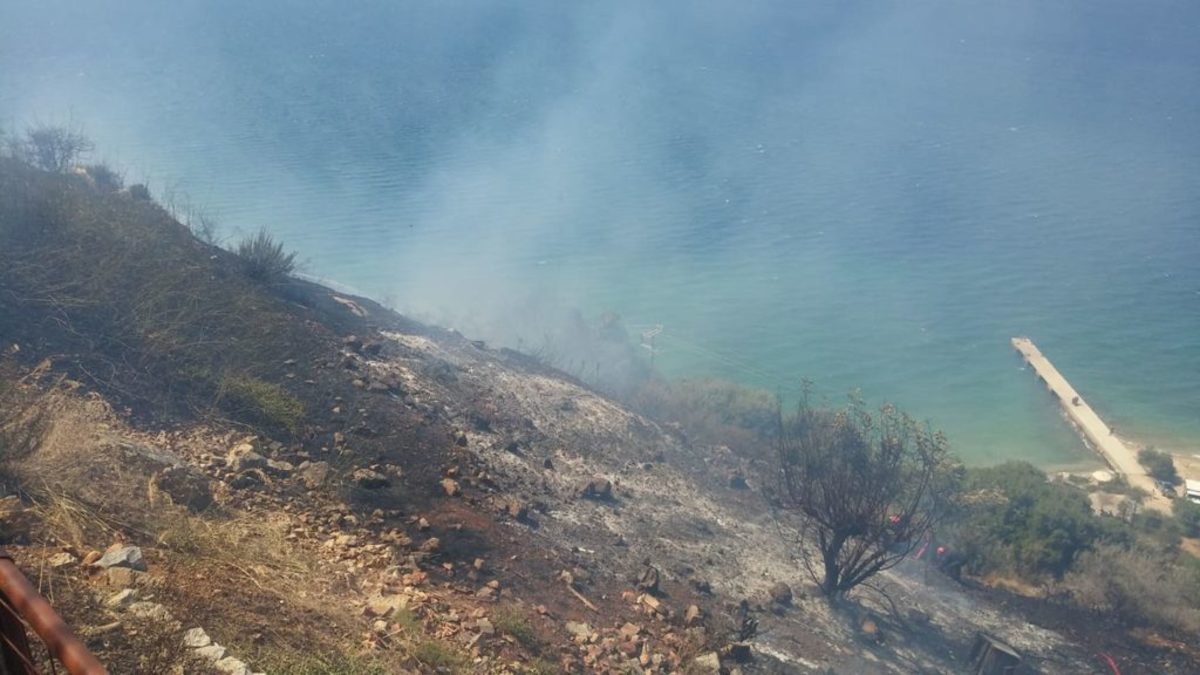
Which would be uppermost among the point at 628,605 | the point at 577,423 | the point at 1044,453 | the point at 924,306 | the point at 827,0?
the point at 827,0

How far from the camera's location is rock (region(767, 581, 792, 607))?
11383 mm

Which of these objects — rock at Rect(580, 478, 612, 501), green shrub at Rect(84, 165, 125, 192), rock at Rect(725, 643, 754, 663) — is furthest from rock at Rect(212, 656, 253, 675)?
green shrub at Rect(84, 165, 125, 192)

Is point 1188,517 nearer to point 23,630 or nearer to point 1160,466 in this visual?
point 1160,466

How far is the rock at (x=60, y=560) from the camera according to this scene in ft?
17.6

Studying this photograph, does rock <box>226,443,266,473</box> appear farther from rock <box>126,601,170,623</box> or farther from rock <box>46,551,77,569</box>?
rock <box>126,601,170,623</box>

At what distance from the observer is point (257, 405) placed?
9.84 m

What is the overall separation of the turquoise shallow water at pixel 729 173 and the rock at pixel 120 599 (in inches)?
871

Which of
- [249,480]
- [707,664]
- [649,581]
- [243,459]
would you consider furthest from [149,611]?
[649,581]

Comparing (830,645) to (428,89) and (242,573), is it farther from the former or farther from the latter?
(428,89)

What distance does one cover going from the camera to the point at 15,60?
55031 mm

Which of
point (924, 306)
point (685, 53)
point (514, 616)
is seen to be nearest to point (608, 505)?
point (514, 616)

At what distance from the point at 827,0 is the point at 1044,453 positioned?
8166 centimetres

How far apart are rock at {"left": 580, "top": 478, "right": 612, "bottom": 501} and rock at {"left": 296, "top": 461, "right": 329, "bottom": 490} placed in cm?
435

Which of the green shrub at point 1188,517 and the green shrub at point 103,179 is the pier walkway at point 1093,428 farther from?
the green shrub at point 103,179
